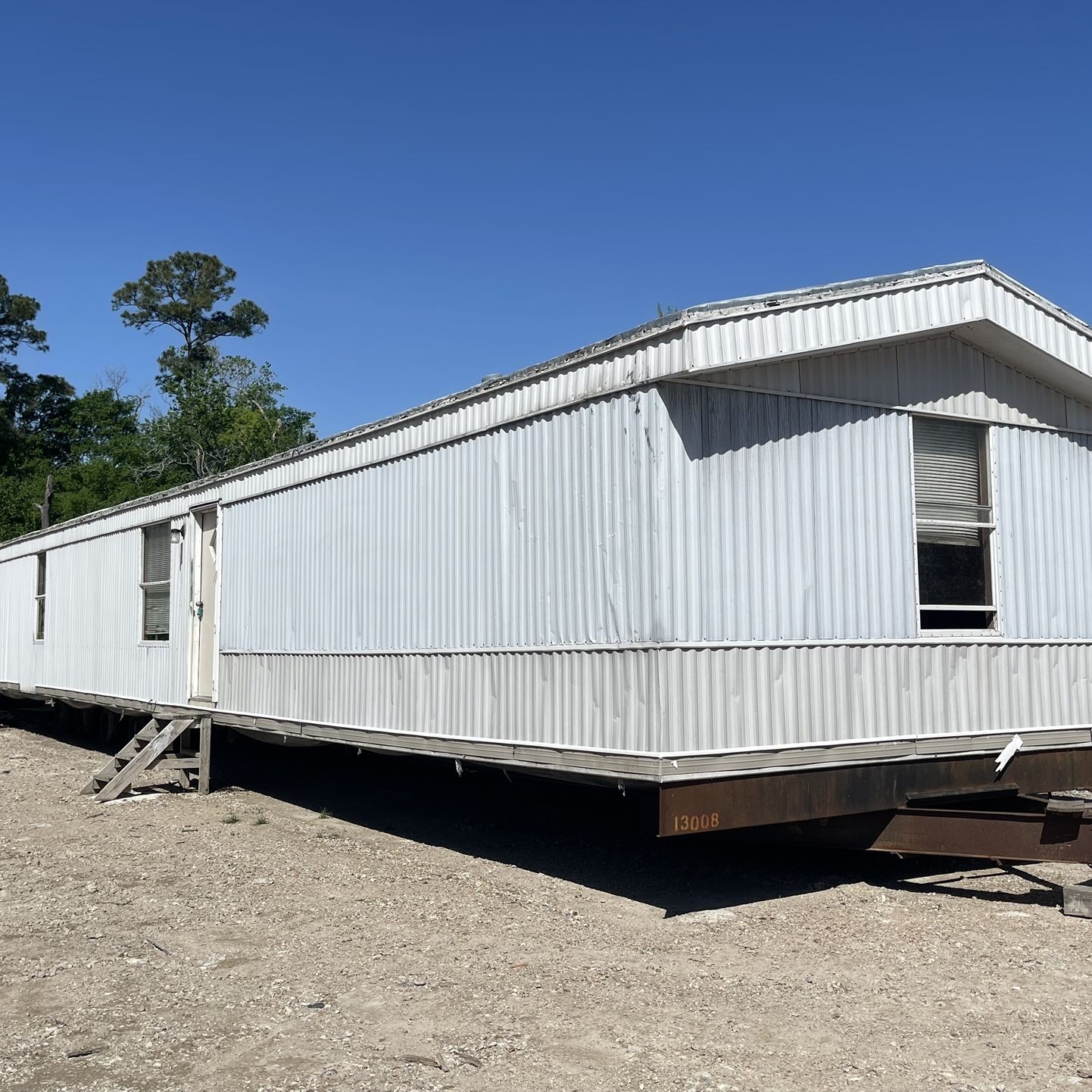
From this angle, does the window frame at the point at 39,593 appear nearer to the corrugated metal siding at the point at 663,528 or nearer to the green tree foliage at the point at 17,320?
the corrugated metal siding at the point at 663,528

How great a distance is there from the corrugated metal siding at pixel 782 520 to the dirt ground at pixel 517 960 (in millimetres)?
1752

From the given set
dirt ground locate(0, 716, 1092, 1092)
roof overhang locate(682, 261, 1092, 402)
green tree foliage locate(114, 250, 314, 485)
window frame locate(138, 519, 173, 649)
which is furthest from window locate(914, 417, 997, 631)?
green tree foliage locate(114, 250, 314, 485)

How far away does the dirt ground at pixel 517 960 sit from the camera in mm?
4523

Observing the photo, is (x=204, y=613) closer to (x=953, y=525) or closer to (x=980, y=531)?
(x=953, y=525)

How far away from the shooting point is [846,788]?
6.99 metres

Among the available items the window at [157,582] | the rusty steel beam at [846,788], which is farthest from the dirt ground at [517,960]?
the window at [157,582]

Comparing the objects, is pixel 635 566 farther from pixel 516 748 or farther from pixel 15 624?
pixel 15 624

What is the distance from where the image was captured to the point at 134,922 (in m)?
6.83

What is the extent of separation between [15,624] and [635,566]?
14.8 m

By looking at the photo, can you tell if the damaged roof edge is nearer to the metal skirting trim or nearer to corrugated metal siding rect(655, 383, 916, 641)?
corrugated metal siding rect(655, 383, 916, 641)

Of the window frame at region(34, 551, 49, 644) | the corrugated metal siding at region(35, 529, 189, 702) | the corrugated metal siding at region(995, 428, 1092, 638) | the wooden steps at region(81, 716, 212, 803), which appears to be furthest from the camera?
the window frame at region(34, 551, 49, 644)

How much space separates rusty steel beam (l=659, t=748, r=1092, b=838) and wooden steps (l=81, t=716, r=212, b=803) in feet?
21.6

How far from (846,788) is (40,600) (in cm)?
1410

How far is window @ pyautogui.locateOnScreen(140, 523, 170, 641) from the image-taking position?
13070mm
